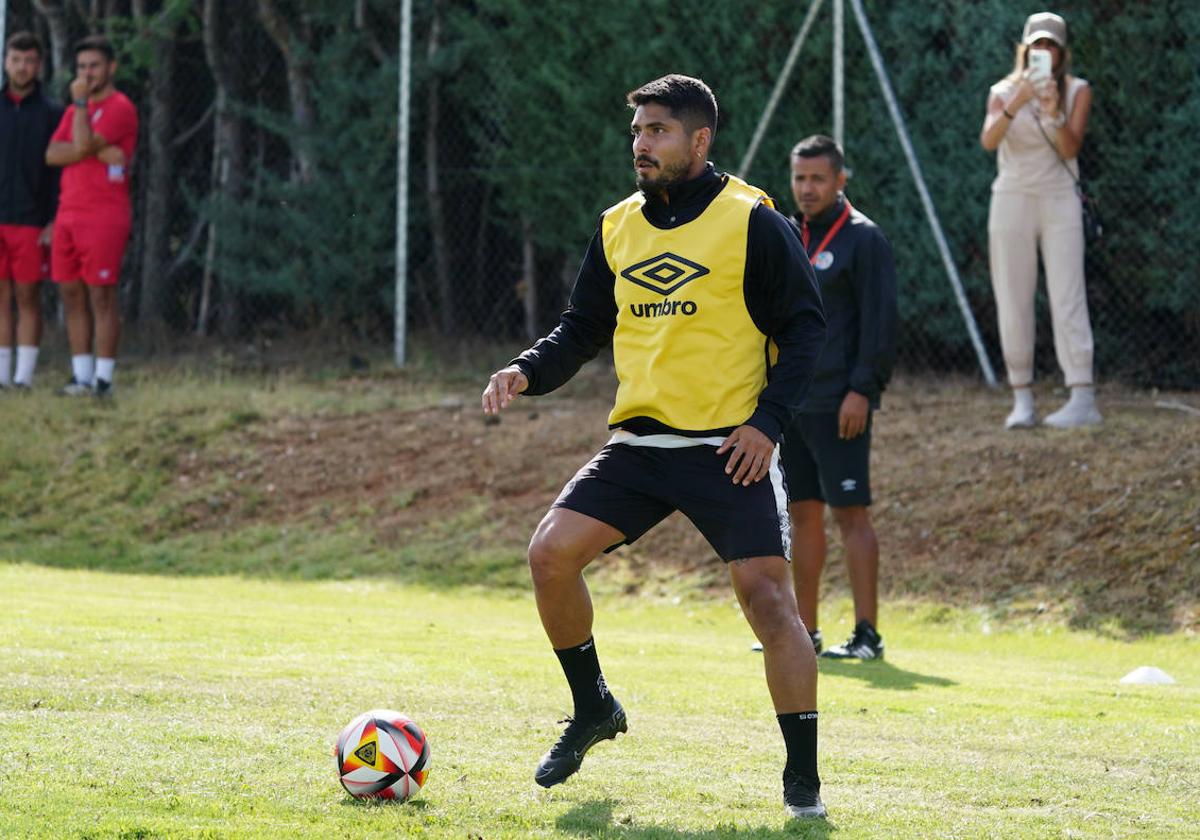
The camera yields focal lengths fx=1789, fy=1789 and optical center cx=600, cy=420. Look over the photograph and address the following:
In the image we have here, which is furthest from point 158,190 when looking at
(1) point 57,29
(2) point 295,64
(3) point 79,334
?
(3) point 79,334

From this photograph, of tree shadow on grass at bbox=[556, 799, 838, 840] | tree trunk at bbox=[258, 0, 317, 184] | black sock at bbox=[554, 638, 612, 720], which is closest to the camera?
tree shadow on grass at bbox=[556, 799, 838, 840]

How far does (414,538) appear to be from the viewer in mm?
13289

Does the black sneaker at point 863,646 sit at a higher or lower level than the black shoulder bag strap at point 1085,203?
lower

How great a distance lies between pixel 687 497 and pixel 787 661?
0.62 metres

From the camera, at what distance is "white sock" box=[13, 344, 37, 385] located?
15625mm

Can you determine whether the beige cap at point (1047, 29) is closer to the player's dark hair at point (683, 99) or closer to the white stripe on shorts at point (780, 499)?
the player's dark hair at point (683, 99)

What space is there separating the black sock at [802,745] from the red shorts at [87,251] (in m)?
10.9

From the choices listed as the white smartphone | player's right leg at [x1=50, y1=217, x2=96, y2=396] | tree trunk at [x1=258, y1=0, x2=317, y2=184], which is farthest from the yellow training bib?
tree trunk at [x1=258, y1=0, x2=317, y2=184]

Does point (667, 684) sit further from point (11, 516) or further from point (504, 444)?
point (11, 516)

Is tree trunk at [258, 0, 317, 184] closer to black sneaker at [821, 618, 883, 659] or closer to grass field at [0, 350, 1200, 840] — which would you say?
grass field at [0, 350, 1200, 840]

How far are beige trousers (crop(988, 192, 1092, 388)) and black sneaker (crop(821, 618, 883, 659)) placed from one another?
3.94 metres

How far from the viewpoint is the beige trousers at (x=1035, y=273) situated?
41.3ft

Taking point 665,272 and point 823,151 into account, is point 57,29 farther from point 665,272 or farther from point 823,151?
point 665,272

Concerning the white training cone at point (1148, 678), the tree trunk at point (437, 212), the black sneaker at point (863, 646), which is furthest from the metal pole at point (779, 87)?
the white training cone at point (1148, 678)
